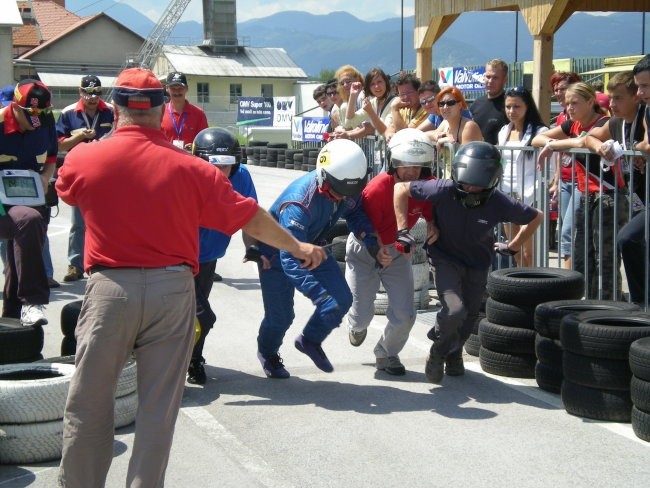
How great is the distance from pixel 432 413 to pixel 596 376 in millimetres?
1107

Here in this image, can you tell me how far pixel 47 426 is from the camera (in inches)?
217

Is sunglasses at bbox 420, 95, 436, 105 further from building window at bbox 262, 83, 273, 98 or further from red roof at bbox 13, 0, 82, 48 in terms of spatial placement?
red roof at bbox 13, 0, 82, 48

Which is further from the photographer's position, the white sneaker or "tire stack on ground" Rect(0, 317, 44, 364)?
the white sneaker

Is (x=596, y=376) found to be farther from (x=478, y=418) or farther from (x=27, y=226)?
(x=27, y=226)

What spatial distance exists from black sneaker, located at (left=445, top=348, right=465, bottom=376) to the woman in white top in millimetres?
2191

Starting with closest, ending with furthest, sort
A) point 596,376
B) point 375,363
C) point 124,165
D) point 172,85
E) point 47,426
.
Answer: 1. point 124,165
2. point 47,426
3. point 596,376
4. point 375,363
5. point 172,85

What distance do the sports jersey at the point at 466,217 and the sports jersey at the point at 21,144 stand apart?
385 cm

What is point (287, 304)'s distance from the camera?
729cm

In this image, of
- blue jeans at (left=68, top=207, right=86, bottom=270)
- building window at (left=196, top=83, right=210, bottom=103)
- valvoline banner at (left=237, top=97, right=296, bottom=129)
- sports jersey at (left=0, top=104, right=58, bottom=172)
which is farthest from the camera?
building window at (left=196, top=83, right=210, bottom=103)

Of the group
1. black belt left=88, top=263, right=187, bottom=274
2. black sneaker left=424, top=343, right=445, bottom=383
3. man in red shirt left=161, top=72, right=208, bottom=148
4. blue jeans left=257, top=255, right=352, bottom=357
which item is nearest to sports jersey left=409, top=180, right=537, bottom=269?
black sneaker left=424, top=343, right=445, bottom=383

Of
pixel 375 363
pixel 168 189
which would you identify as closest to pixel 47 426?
pixel 168 189

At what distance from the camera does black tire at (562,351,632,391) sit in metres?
6.10

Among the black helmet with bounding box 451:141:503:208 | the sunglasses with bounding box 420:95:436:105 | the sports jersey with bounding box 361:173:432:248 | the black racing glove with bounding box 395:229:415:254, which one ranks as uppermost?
the sunglasses with bounding box 420:95:436:105

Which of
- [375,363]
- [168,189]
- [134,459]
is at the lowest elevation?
[375,363]
